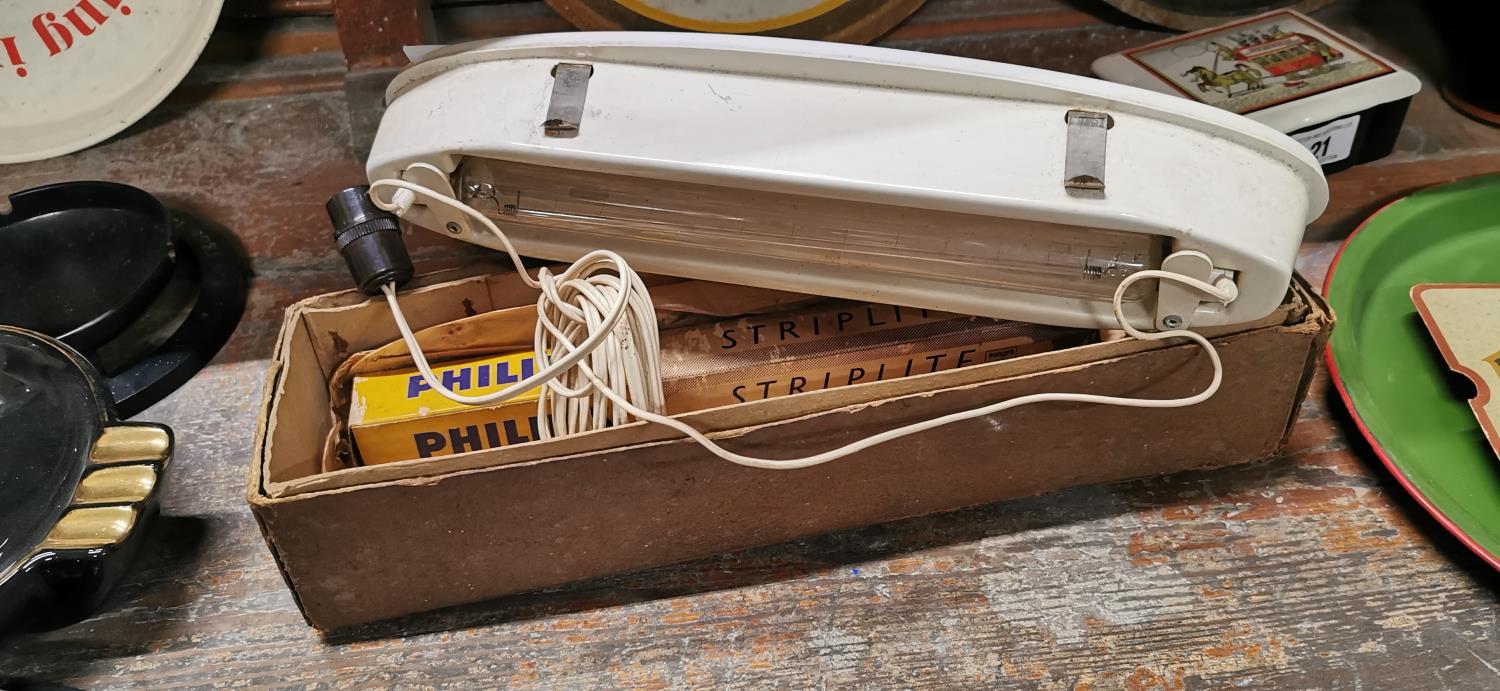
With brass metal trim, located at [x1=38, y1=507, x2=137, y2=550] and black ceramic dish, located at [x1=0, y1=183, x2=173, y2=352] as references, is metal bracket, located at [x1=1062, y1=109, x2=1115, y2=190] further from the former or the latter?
black ceramic dish, located at [x1=0, y1=183, x2=173, y2=352]

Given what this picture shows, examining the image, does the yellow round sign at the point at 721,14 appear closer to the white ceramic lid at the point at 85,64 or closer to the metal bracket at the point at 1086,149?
the white ceramic lid at the point at 85,64

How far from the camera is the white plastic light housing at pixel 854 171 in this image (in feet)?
2.30

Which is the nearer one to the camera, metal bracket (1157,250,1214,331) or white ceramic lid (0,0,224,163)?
metal bracket (1157,250,1214,331)

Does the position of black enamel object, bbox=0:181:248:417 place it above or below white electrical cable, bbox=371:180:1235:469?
below

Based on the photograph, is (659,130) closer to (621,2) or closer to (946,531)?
(946,531)

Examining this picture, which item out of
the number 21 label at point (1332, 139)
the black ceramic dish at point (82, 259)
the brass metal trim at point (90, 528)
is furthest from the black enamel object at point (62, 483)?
the number 21 label at point (1332, 139)

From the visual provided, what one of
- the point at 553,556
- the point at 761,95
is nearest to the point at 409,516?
the point at 553,556

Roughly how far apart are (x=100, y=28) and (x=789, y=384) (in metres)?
0.88

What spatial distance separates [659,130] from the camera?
0.73m

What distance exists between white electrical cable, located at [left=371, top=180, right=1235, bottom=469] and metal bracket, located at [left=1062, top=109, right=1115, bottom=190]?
0.26ft

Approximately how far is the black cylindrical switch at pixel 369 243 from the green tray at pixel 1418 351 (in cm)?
81

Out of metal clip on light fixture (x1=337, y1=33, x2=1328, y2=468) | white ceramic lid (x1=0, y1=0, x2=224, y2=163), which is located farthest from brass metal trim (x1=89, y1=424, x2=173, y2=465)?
white ceramic lid (x1=0, y1=0, x2=224, y2=163)

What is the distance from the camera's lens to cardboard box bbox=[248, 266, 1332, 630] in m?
0.72

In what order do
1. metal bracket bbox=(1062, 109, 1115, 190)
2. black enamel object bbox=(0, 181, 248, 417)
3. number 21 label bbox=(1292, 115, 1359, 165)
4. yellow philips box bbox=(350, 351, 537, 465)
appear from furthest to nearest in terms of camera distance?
1. number 21 label bbox=(1292, 115, 1359, 165)
2. black enamel object bbox=(0, 181, 248, 417)
3. yellow philips box bbox=(350, 351, 537, 465)
4. metal bracket bbox=(1062, 109, 1115, 190)
